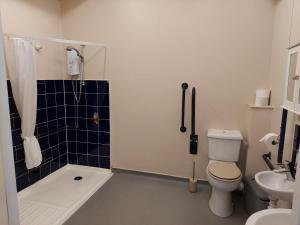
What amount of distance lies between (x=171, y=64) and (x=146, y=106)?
639 mm

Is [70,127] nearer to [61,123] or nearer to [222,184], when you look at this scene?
[61,123]

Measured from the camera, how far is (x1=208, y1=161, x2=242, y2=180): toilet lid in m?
2.19

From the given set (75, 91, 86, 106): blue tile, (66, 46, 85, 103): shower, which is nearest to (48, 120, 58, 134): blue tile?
(75, 91, 86, 106): blue tile

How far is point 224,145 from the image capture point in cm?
256

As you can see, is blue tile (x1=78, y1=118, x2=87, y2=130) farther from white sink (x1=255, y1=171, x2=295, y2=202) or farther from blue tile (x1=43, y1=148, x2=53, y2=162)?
white sink (x1=255, y1=171, x2=295, y2=202)

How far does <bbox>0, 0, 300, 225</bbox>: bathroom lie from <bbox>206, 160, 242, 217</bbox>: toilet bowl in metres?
0.01

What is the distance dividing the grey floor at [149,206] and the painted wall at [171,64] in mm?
291

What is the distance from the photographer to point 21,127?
95.6 inches

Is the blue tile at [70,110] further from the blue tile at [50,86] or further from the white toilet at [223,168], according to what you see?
the white toilet at [223,168]

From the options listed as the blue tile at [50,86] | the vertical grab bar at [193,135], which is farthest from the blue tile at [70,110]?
the vertical grab bar at [193,135]

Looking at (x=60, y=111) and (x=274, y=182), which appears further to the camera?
(x=60, y=111)

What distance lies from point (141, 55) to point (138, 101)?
0.60 metres

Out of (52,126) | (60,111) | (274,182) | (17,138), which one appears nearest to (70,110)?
(60,111)

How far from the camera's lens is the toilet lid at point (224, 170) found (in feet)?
7.18
